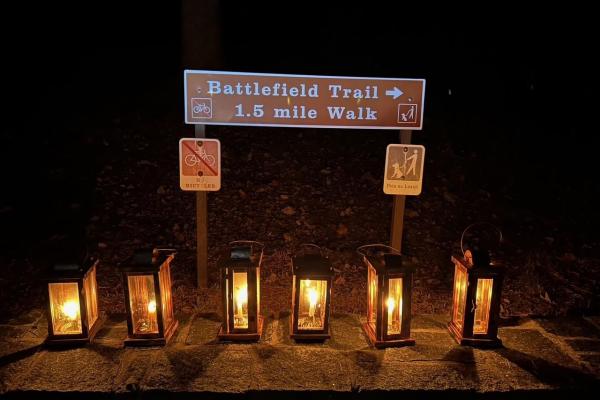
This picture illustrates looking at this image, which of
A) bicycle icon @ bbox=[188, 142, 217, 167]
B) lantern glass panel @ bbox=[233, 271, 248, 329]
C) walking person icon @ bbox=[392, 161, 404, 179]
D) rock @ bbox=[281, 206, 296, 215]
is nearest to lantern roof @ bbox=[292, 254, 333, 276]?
lantern glass panel @ bbox=[233, 271, 248, 329]

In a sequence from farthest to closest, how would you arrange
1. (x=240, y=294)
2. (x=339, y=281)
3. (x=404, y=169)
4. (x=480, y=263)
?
(x=339, y=281)
(x=404, y=169)
(x=240, y=294)
(x=480, y=263)

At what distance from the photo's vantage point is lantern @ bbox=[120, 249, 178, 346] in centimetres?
439

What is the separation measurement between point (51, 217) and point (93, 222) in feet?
2.35

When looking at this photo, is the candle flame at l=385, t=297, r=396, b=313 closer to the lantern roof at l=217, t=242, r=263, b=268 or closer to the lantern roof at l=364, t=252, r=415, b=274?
the lantern roof at l=364, t=252, r=415, b=274

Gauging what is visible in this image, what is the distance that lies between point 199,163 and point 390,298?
263 cm

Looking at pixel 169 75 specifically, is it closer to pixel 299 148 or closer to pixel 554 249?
pixel 299 148

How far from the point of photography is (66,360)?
4.31 metres

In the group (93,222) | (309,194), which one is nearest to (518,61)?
(309,194)

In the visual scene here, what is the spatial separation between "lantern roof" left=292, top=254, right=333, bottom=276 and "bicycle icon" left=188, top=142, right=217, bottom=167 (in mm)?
1531

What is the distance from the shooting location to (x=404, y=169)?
5027 mm

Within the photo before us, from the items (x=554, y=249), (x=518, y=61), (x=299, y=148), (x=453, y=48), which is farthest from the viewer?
(x=453, y=48)

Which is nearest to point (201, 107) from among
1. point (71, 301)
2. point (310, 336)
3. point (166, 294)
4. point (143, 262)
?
point (143, 262)

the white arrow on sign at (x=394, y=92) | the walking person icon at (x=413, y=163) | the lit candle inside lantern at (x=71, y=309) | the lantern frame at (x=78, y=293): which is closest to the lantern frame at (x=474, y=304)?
the walking person icon at (x=413, y=163)

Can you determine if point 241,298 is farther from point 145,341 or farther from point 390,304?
point 390,304
